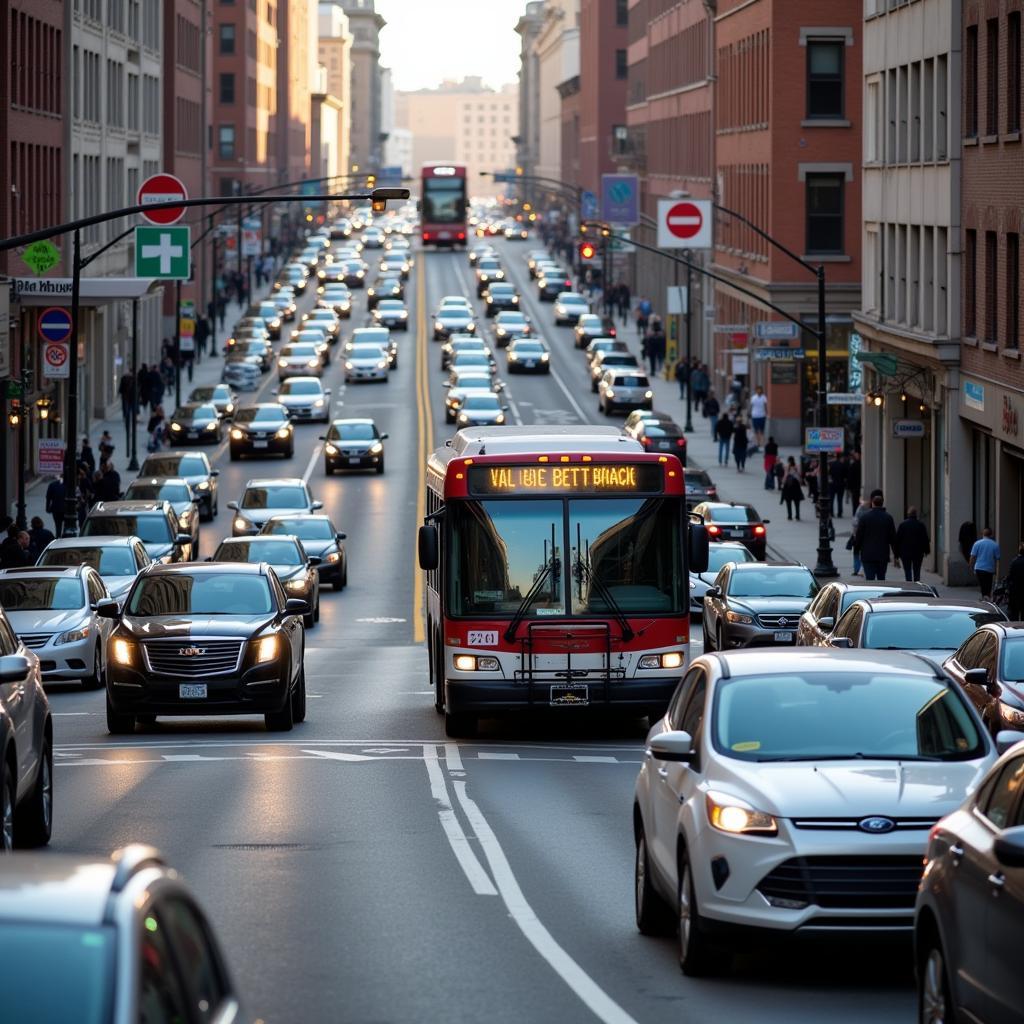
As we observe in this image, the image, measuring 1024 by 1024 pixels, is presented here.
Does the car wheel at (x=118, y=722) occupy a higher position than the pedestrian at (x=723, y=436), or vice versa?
the pedestrian at (x=723, y=436)

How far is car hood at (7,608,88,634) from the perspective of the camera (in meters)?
29.1

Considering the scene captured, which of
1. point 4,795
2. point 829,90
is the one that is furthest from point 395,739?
point 829,90

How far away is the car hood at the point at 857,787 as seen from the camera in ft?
34.7

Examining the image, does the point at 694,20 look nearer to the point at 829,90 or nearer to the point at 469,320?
the point at 469,320

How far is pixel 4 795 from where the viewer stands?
13.4 meters

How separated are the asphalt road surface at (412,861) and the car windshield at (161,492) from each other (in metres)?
18.8

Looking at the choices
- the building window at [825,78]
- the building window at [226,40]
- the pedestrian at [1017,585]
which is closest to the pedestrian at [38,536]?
the pedestrian at [1017,585]

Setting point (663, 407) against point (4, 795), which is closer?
point (4, 795)

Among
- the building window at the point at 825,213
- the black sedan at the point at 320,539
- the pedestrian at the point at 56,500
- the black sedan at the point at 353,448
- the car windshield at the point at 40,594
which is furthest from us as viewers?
the building window at the point at 825,213

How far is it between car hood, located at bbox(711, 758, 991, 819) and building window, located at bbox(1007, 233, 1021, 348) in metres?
31.5

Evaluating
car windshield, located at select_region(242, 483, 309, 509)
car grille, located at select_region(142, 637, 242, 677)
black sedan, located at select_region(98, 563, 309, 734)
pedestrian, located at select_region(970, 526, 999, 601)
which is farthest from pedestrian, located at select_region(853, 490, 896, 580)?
car grille, located at select_region(142, 637, 242, 677)

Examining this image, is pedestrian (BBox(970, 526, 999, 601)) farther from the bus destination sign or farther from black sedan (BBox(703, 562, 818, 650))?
the bus destination sign

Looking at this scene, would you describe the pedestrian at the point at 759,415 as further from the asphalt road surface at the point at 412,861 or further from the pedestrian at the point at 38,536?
the asphalt road surface at the point at 412,861

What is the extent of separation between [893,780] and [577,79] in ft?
616
